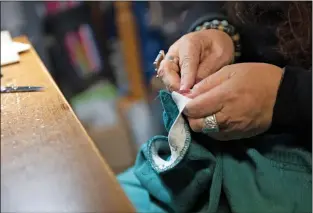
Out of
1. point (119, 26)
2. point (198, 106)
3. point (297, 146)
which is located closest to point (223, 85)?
point (198, 106)

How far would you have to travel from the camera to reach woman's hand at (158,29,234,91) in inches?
17.3

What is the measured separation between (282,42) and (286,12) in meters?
0.03

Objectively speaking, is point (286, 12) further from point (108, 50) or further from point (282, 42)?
point (108, 50)

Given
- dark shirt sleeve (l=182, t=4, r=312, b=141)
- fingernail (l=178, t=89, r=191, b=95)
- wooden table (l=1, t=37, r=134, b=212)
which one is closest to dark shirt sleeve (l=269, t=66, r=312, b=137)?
dark shirt sleeve (l=182, t=4, r=312, b=141)

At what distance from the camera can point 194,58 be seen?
0.45 metres

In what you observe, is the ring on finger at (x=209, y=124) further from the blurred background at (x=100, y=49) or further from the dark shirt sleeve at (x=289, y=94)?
the blurred background at (x=100, y=49)

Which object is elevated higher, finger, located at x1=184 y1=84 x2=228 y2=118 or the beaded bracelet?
the beaded bracelet

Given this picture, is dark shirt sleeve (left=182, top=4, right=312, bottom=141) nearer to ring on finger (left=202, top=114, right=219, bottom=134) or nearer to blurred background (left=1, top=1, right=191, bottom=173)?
ring on finger (left=202, top=114, right=219, bottom=134)

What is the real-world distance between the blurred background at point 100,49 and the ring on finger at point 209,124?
0.93 ft


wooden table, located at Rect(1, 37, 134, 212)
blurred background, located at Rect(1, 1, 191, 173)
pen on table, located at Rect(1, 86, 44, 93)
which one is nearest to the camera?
wooden table, located at Rect(1, 37, 134, 212)

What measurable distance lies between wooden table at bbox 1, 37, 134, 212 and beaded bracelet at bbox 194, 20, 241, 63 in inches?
8.2

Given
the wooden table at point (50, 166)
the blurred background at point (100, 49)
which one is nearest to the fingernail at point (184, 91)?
the wooden table at point (50, 166)

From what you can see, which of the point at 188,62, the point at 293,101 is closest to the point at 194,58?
the point at 188,62

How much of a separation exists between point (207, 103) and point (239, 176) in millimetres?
107
